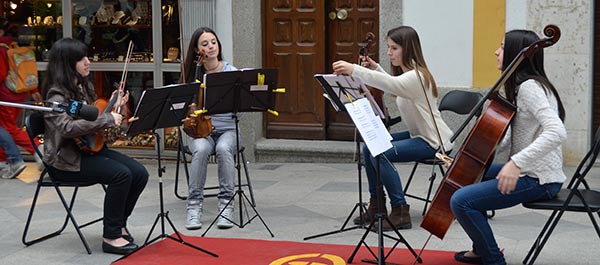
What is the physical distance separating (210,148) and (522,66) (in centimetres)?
286

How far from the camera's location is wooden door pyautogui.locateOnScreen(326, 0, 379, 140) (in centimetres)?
1041

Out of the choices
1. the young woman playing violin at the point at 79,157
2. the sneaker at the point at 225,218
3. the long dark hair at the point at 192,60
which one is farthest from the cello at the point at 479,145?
the long dark hair at the point at 192,60

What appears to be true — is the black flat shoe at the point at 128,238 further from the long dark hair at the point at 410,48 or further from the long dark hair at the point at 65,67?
the long dark hair at the point at 410,48

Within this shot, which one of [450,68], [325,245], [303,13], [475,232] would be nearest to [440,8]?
[450,68]

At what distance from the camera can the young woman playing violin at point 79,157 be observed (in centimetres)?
673

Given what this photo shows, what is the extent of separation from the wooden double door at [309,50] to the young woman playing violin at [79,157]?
4.04m

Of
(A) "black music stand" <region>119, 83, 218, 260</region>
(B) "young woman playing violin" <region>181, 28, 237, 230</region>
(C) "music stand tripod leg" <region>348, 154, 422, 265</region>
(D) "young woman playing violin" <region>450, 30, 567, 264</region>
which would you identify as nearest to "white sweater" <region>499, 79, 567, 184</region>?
(D) "young woman playing violin" <region>450, 30, 567, 264</region>

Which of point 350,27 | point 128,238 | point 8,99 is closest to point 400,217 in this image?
point 128,238

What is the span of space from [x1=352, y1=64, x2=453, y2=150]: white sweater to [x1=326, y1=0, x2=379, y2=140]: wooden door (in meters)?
3.03

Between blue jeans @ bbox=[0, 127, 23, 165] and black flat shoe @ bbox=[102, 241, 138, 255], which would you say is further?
blue jeans @ bbox=[0, 127, 23, 165]

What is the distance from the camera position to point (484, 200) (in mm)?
5703

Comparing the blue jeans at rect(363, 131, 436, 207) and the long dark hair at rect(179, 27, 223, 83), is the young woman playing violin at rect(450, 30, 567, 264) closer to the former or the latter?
the blue jeans at rect(363, 131, 436, 207)

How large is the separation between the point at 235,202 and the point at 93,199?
1346 mm

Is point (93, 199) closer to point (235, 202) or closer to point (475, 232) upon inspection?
point (235, 202)
